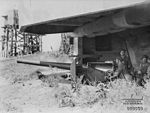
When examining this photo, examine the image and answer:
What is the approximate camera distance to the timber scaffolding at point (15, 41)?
32531 millimetres

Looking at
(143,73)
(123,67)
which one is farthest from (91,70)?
(143,73)

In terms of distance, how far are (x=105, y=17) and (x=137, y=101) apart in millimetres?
3035

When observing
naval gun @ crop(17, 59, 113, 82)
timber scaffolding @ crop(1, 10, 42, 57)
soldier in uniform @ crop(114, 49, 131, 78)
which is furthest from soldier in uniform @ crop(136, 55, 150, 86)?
timber scaffolding @ crop(1, 10, 42, 57)

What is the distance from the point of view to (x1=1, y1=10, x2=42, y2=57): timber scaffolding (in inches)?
1281

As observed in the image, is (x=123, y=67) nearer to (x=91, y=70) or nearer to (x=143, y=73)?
(x=143, y=73)

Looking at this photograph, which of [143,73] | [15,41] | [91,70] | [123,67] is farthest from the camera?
[15,41]

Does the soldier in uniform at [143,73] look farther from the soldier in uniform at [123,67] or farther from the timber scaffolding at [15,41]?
the timber scaffolding at [15,41]

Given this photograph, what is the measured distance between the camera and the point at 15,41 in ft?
109

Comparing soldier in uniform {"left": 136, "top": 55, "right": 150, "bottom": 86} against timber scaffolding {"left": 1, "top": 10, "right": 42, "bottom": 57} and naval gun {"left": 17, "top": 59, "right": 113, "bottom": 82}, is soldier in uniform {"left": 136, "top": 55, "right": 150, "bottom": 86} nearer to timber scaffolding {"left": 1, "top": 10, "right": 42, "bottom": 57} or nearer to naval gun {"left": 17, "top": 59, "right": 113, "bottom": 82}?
naval gun {"left": 17, "top": 59, "right": 113, "bottom": 82}

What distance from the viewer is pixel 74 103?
4578mm

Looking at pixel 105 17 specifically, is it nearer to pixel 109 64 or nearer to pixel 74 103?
pixel 109 64

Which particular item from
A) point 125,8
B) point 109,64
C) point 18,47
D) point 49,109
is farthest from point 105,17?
point 18,47

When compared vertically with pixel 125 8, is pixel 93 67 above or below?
below

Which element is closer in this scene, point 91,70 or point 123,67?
point 123,67
